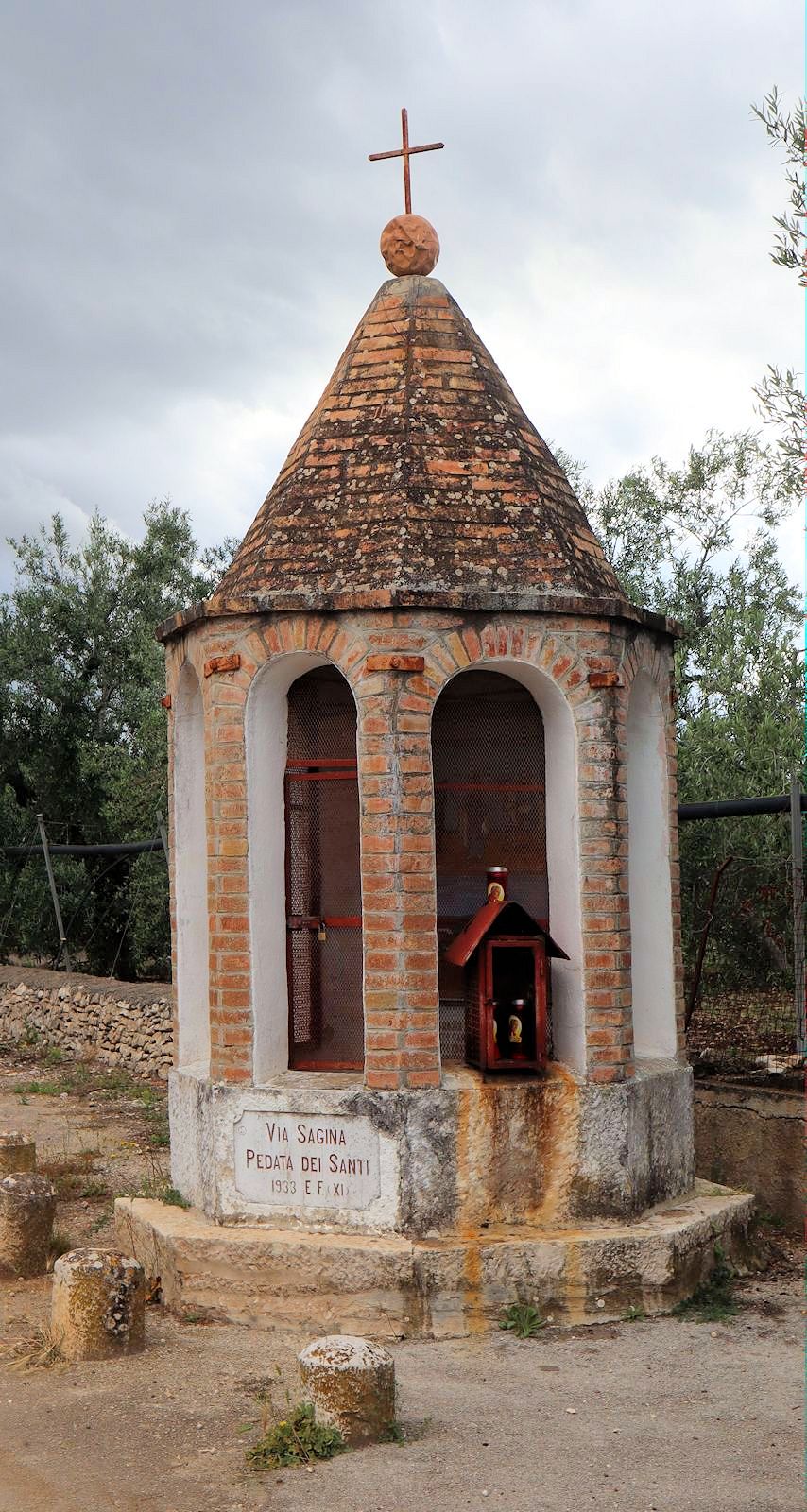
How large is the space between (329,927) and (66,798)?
39.6ft

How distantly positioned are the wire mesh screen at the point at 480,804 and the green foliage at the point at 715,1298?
1.64 metres

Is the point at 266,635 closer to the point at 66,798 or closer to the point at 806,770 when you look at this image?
the point at 806,770

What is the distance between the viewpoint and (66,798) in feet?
61.5

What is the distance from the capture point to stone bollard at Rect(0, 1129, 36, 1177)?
9.10 metres

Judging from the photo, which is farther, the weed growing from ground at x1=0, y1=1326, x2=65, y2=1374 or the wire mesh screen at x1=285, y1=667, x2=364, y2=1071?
the wire mesh screen at x1=285, y1=667, x2=364, y2=1071

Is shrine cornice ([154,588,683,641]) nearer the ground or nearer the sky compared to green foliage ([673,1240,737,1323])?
nearer the sky

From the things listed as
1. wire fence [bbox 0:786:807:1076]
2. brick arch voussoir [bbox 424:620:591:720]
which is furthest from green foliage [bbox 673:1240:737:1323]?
brick arch voussoir [bbox 424:620:591:720]

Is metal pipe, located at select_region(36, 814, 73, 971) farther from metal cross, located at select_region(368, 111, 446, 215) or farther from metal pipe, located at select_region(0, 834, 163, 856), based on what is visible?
metal cross, located at select_region(368, 111, 446, 215)

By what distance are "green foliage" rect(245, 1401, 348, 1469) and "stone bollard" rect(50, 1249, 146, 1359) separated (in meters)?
1.16

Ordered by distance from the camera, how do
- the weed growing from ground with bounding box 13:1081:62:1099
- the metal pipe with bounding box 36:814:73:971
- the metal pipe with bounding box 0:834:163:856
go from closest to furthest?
the weed growing from ground with bounding box 13:1081:62:1099 < the metal pipe with bounding box 0:834:163:856 < the metal pipe with bounding box 36:814:73:971

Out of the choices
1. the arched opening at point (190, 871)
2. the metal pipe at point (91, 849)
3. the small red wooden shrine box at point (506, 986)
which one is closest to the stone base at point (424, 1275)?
Result: the small red wooden shrine box at point (506, 986)

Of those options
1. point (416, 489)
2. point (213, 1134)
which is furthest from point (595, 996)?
point (416, 489)

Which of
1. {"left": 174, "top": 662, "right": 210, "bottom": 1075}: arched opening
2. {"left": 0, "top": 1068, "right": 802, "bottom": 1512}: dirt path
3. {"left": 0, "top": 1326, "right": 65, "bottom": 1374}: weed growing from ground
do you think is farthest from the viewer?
{"left": 174, "top": 662, "right": 210, "bottom": 1075}: arched opening

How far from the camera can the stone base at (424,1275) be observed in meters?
6.34
